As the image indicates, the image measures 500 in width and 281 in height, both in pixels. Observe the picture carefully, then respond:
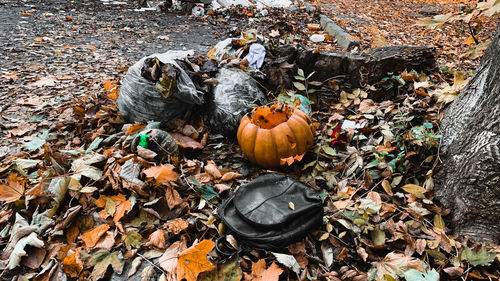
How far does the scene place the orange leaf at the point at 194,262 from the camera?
1.39 metres

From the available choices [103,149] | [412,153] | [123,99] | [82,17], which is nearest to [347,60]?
[412,153]

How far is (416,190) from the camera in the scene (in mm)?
1650

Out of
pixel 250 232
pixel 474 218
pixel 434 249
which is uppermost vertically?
pixel 474 218

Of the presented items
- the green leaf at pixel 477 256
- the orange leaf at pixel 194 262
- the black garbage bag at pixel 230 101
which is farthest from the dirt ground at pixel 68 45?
the green leaf at pixel 477 256

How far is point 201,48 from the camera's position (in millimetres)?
4871

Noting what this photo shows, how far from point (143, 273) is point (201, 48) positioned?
13.3 feet

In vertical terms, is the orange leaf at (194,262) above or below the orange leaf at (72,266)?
above

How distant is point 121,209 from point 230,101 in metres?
1.19

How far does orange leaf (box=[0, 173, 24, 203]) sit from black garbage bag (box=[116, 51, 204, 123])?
3.11 ft

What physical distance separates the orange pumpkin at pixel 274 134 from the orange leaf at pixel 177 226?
71cm

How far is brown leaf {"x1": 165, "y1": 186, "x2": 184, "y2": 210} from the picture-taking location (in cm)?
178

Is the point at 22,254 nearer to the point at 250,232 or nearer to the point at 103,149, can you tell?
the point at 103,149

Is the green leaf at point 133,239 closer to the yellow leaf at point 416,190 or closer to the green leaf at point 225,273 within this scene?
the green leaf at point 225,273

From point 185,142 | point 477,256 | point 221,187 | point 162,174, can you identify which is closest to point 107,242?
point 162,174
